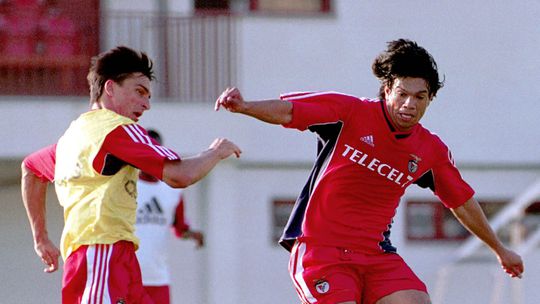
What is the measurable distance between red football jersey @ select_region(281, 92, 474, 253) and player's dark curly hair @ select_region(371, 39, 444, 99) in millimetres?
176

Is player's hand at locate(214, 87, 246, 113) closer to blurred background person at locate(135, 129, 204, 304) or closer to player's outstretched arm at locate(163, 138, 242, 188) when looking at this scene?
player's outstretched arm at locate(163, 138, 242, 188)

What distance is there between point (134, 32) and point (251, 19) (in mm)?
1456

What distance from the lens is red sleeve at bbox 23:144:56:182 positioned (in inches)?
332

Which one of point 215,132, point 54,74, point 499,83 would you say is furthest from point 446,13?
point 54,74

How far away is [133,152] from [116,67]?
1.81ft

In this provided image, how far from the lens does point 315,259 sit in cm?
858

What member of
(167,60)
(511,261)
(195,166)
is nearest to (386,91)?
(511,261)

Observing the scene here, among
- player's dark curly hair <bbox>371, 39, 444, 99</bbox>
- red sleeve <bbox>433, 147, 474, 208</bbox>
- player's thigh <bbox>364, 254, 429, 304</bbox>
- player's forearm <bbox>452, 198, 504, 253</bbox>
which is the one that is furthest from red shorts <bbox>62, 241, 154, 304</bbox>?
player's forearm <bbox>452, 198, 504, 253</bbox>

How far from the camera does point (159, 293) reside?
11.6 m

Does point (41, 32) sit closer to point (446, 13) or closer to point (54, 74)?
point (54, 74)

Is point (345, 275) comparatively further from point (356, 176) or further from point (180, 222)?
point (180, 222)

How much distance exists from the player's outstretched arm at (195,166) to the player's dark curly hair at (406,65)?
1281 mm

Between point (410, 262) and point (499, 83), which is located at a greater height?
point (499, 83)

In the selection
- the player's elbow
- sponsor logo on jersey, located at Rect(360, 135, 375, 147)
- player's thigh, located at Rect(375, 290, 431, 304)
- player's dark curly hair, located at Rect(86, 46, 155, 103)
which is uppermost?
player's dark curly hair, located at Rect(86, 46, 155, 103)
